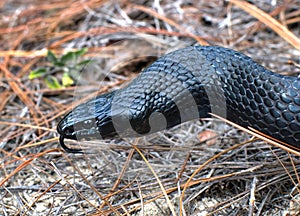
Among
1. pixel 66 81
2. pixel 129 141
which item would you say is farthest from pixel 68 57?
pixel 129 141

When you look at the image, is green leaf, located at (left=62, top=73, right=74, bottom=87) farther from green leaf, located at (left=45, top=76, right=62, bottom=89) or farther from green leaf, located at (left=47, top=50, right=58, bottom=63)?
green leaf, located at (left=47, top=50, right=58, bottom=63)

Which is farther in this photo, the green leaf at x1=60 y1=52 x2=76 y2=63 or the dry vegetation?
the green leaf at x1=60 y1=52 x2=76 y2=63

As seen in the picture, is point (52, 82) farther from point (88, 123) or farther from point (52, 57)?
point (88, 123)

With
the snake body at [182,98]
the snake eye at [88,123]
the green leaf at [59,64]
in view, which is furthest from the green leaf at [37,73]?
the snake eye at [88,123]

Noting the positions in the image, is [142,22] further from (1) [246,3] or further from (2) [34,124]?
(2) [34,124]

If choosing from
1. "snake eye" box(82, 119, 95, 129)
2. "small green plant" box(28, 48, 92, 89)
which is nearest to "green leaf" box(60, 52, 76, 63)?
"small green plant" box(28, 48, 92, 89)

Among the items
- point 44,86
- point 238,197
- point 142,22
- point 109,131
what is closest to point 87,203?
point 109,131

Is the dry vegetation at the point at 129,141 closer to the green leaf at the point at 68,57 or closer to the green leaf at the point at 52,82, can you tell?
the green leaf at the point at 52,82
